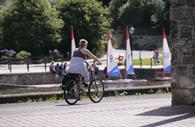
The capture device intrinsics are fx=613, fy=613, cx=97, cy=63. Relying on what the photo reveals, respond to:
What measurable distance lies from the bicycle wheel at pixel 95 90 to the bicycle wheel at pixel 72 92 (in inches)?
16.8

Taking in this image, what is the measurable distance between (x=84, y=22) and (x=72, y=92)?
51999 mm

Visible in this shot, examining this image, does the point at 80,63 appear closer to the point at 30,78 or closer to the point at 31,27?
the point at 30,78

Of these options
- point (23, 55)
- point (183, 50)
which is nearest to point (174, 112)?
point (183, 50)

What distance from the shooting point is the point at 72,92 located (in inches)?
591

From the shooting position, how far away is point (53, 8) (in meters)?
66.2

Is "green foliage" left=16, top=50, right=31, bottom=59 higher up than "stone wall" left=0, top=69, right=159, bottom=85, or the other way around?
"green foliage" left=16, top=50, right=31, bottom=59

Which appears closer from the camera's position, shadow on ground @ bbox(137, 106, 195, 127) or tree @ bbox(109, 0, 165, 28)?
shadow on ground @ bbox(137, 106, 195, 127)

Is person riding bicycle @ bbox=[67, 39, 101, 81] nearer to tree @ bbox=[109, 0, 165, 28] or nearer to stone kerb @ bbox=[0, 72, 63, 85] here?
stone kerb @ bbox=[0, 72, 63, 85]

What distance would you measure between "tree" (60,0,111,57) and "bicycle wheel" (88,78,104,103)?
167 feet

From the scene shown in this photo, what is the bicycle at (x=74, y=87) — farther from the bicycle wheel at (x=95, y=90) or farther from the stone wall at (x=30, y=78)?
the stone wall at (x=30, y=78)

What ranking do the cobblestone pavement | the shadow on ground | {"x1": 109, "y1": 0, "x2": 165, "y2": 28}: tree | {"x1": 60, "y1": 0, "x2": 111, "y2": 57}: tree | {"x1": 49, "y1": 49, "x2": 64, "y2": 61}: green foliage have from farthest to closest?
{"x1": 109, "y1": 0, "x2": 165, "y2": 28}: tree, {"x1": 60, "y1": 0, "x2": 111, "y2": 57}: tree, {"x1": 49, "y1": 49, "x2": 64, "y2": 61}: green foliage, the shadow on ground, the cobblestone pavement

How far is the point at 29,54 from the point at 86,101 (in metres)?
44.5

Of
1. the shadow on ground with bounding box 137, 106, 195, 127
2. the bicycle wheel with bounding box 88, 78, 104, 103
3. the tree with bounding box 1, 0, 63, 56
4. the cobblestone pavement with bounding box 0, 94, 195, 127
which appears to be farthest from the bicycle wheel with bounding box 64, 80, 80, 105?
the tree with bounding box 1, 0, 63, 56

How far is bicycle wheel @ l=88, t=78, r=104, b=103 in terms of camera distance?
15420 millimetres
